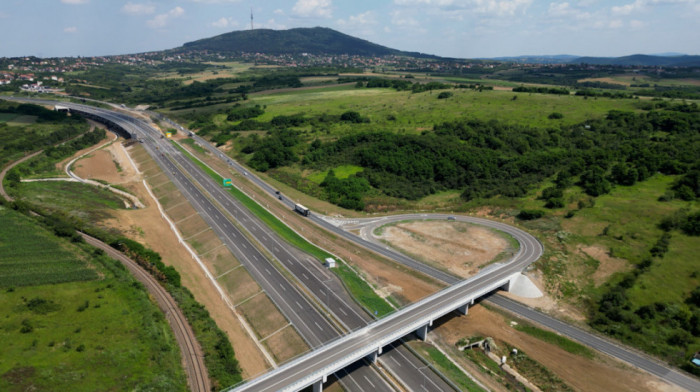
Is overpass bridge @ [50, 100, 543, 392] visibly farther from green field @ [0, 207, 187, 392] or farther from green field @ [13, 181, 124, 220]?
green field @ [13, 181, 124, 220]

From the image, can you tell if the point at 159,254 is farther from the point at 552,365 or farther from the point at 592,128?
the point at 592,128

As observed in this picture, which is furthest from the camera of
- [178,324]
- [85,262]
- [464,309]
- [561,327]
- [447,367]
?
[85,262]

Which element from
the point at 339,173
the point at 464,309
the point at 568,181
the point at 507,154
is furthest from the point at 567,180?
the point at 339,173

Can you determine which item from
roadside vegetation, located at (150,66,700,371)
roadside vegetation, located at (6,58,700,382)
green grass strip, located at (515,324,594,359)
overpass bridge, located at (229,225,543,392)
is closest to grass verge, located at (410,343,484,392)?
overpass bridge, located at (229,225,543,392)

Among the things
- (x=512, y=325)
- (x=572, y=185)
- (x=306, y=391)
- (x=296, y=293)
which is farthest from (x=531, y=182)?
(x=306, y=391)

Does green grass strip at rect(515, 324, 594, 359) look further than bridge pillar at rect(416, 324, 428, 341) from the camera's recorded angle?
No

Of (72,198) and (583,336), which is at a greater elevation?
(72,198)

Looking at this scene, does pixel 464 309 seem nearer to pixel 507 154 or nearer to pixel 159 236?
pixel 159 236
